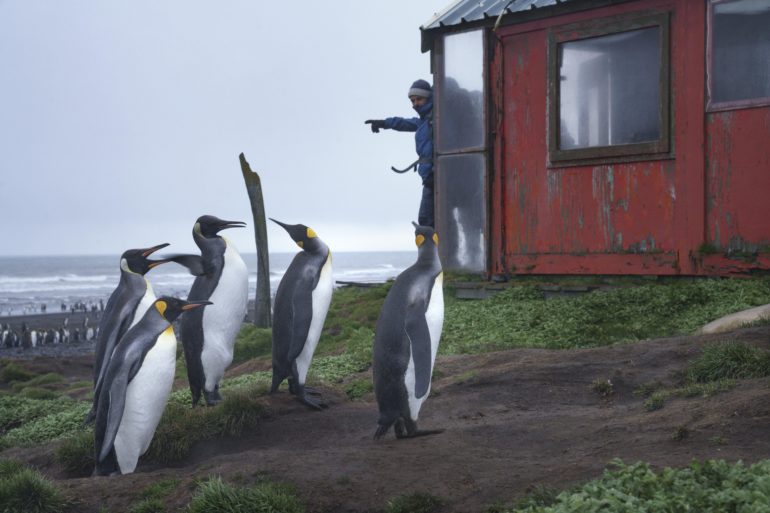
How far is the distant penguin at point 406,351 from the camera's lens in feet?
18.7

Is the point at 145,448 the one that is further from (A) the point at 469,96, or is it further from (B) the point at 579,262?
(A) the point at 469,96

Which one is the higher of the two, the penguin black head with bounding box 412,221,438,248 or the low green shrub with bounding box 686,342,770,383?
the penguin black head with bounding box 412,221,438,248

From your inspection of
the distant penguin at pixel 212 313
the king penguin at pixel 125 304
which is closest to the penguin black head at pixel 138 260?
the king penguin at pixel 125 304

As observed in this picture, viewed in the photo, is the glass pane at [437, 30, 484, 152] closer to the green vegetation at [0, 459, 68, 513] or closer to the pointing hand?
the pointing hand

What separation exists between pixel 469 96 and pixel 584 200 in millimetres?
2365

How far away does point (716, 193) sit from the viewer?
9.84 m

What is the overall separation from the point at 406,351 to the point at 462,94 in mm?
6872

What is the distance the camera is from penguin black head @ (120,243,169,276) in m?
6.98

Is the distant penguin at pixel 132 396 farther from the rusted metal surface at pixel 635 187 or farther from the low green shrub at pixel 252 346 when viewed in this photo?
the rusted metal surface at pixel 635 187

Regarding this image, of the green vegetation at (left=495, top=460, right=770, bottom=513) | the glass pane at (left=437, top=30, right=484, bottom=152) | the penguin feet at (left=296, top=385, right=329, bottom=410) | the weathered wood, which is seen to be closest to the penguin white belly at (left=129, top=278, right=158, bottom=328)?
the penguin feet at (left=296, top=385, right=329, bottom=410)

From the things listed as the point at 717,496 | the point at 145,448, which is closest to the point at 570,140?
the point at 145,448

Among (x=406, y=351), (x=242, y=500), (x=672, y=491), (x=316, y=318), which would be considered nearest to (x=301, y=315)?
(x=316, y=318)

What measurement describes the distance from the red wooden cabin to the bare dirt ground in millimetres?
2891

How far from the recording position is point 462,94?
465 inches
